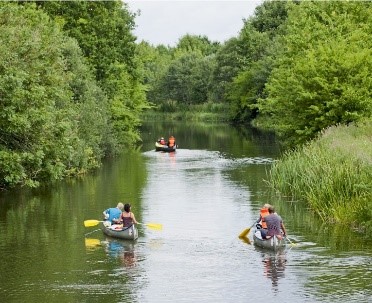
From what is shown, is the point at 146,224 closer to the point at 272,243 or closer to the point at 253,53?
the point at 272,243

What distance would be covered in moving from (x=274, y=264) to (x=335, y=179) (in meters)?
7.94

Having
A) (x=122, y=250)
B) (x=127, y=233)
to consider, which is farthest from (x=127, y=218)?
(x=122, y=250)

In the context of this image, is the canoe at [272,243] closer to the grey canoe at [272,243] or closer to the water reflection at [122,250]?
the grey canoe at [272,243]

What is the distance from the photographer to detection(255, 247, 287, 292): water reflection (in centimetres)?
2489

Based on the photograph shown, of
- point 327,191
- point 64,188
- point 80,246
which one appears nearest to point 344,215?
point 327,191

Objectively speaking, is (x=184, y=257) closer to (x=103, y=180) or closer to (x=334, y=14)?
(x=103, y=180)

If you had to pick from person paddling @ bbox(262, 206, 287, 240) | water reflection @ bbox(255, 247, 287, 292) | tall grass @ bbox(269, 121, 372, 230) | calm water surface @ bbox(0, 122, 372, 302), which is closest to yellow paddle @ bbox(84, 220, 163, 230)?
calm water surface @ bbox(0, 122, 372, 302)

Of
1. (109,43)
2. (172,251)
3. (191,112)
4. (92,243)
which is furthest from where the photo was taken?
(191,112)

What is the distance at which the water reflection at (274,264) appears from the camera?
24.9m

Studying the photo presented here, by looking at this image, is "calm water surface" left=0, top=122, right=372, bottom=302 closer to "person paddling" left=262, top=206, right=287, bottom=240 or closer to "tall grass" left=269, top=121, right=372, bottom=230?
"person paddling" left=262, top=206, right=287, bottom=240

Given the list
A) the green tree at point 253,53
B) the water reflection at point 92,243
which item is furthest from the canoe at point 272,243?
the green tree at point 253,53

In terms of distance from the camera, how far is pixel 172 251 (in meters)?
29.2

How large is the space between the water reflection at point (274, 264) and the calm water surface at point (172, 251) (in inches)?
1.3

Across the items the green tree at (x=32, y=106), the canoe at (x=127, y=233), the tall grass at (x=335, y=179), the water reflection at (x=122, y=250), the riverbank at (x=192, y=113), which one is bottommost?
the water reflection at (x=122, y=250)
